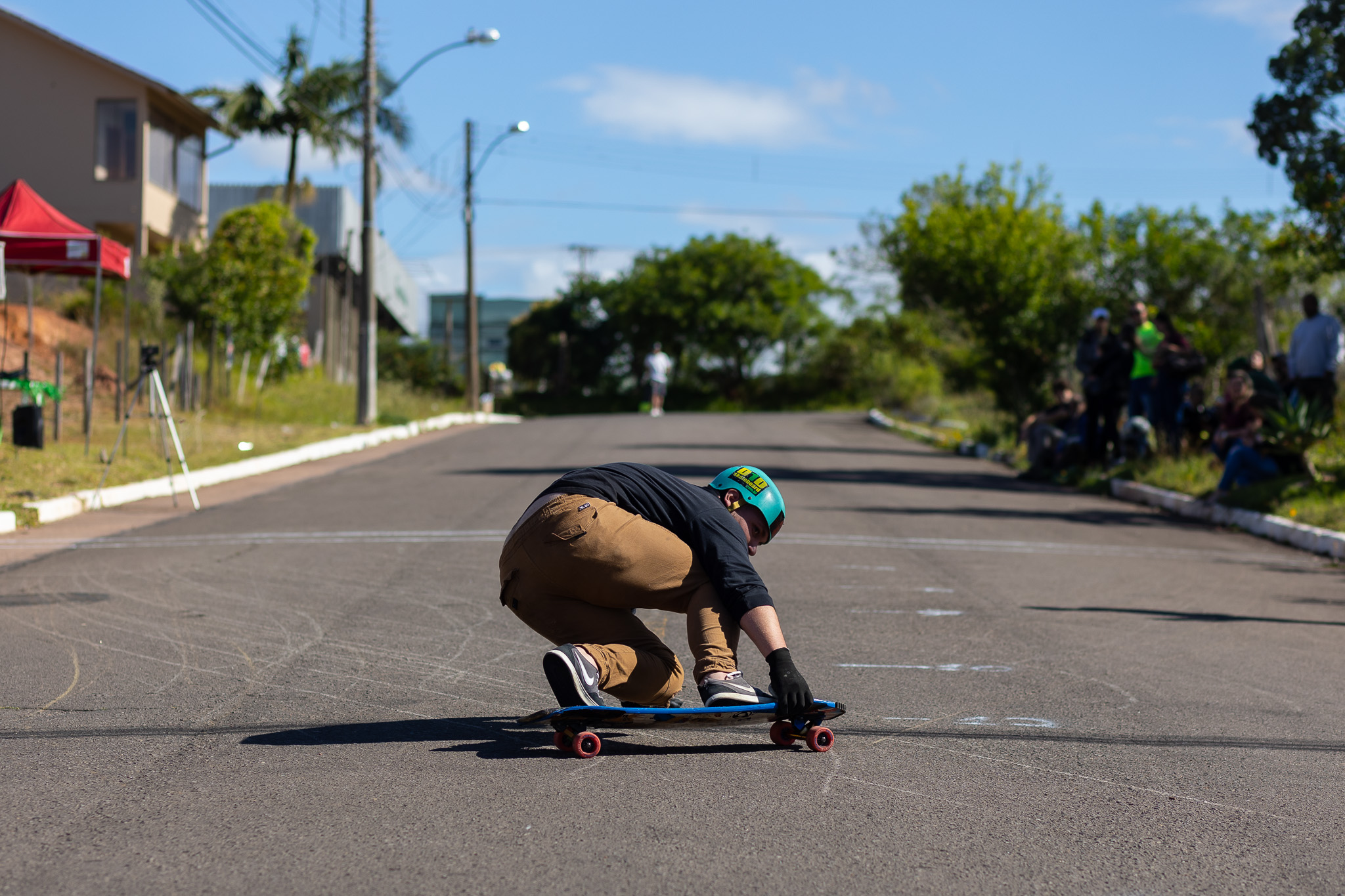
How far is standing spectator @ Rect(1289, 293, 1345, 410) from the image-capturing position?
14.3 m

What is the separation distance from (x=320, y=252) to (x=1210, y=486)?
38643mm

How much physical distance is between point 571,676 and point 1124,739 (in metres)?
2.21

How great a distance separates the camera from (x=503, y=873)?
11.6 ft

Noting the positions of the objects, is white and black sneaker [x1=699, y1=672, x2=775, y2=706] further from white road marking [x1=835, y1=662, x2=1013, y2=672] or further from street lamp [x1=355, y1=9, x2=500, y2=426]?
street lamp [x1=355, y1=9, x2=500, y2=426]

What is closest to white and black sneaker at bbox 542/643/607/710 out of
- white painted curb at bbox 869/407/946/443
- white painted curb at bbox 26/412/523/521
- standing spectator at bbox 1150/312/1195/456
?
white painted curb at bbox 26/412/523/521

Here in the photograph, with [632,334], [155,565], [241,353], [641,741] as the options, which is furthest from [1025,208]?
[632,334]

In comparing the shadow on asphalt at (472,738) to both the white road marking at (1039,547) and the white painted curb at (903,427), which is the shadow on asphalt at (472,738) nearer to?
the white road marking at (1039,547)

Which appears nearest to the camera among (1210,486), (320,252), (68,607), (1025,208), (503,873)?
(503,873)

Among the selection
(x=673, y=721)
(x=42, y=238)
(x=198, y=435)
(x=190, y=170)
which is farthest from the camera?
(x=190, y=170)

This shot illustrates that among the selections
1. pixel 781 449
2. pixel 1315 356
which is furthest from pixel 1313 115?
pixel 781 449

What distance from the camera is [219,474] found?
51.2 ft

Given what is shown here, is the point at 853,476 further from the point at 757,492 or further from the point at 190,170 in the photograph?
the point at 190,170

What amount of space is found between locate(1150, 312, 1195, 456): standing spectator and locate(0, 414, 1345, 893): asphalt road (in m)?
6.42

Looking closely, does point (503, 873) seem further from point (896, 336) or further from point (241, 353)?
point (896, 336)
